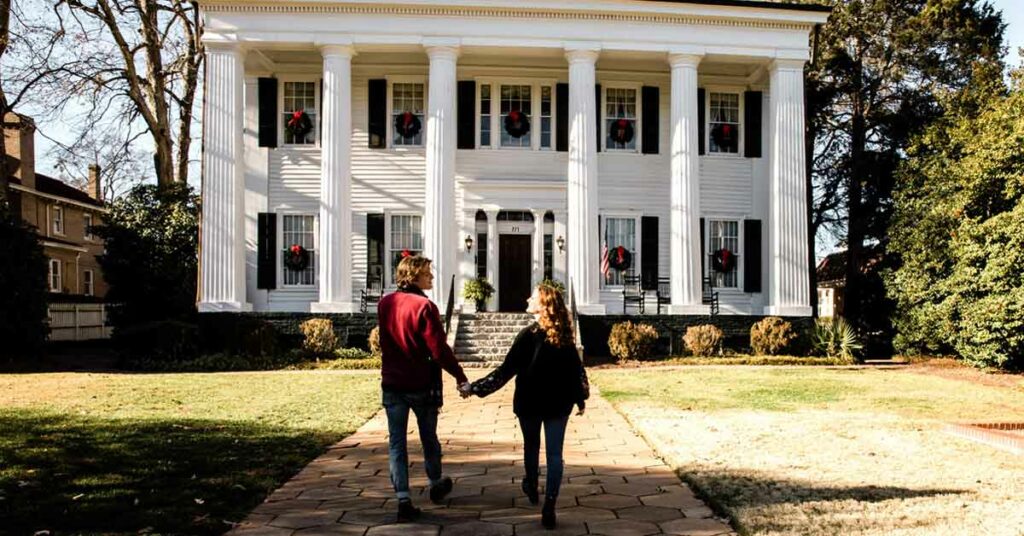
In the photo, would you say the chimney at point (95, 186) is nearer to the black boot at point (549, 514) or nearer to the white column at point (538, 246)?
the white column at point (538, 246)

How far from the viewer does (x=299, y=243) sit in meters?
24.1

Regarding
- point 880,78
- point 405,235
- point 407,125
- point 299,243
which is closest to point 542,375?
point 405,235

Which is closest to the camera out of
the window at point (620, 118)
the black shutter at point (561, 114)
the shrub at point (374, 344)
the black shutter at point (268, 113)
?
the shrub at point (374, 344)

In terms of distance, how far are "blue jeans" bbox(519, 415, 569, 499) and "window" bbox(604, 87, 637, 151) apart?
1918 cm

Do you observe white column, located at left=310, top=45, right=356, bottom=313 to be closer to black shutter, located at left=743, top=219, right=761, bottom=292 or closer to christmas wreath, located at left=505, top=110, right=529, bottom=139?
christmas wreath, located at left=505, top=110, right=529, bottom=139

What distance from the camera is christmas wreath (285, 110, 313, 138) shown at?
78.3ft

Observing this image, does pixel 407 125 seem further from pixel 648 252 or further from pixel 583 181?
pixel 648 252

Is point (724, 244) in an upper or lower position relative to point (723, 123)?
lower

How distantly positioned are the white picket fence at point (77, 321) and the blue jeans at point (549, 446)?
26216 mm

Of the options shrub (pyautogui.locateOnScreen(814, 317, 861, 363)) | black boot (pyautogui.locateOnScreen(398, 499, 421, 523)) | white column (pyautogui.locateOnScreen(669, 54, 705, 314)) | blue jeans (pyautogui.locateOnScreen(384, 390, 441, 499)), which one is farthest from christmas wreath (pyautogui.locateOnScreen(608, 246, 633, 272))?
black boot (pyautogui.locateOnScreen(398, 499, 421, 523))

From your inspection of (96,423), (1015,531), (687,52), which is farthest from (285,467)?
(687,52)

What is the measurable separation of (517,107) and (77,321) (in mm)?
17571

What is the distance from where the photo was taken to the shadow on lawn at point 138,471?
5.94 metres

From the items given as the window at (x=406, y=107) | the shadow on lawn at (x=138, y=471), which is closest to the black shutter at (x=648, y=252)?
the window at (x=406, y=107)
